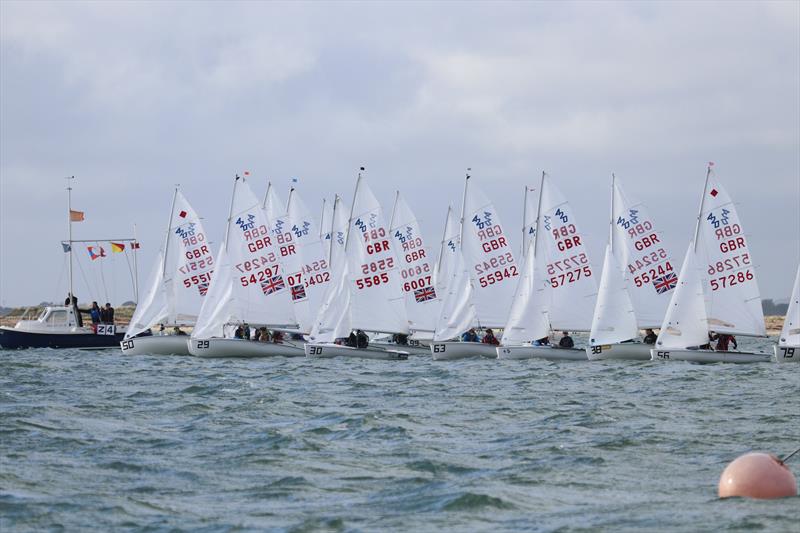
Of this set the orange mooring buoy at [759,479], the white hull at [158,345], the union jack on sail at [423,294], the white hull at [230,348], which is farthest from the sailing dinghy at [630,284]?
the orange mooring buoy at [759,479]

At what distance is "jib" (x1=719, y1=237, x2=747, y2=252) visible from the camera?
4709cm

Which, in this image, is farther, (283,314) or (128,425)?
(283,314)

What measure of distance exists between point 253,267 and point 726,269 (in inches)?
715

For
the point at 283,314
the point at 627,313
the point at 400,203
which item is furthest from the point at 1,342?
the point at 627,313

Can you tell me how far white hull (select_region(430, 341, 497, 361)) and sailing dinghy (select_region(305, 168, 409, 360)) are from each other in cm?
126

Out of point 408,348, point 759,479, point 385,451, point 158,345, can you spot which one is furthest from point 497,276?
point 759,479

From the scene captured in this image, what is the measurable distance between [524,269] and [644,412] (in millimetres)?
22608

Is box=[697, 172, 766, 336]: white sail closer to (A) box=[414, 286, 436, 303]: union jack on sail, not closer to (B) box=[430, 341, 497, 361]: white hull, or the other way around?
(B) box=[430, 341, 497, 361]: white hull

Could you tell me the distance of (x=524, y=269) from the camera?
162ft

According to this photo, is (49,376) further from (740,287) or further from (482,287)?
(740,287)

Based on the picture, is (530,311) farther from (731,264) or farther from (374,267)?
(731,264)

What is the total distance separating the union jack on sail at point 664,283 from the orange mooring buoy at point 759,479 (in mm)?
35955

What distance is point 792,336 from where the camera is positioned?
4434 centimetres

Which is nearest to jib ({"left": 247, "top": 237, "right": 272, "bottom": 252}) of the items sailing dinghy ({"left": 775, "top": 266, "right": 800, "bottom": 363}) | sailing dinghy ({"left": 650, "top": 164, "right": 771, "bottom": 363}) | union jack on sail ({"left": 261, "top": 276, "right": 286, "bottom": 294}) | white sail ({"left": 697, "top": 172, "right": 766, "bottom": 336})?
union jack on sail ({"left": 261, "top": 276, "right": 286, "bottom": 294})
